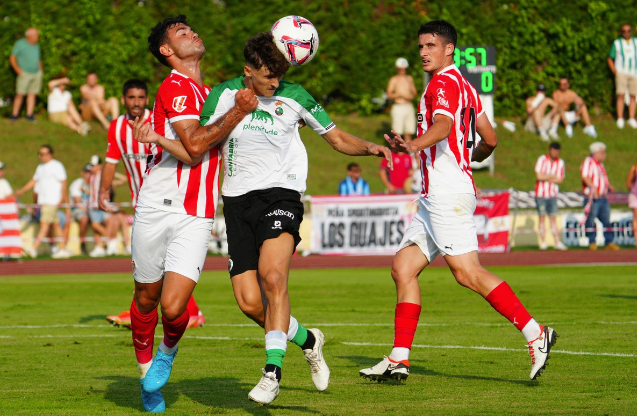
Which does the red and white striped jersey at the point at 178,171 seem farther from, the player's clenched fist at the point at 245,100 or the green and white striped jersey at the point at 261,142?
the player's clenched fist at the point at 245,100

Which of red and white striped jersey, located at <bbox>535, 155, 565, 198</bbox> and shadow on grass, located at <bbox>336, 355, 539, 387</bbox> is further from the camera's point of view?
red and white striped jersey, located at <bbox>535, 155, 565, 198</bbox>

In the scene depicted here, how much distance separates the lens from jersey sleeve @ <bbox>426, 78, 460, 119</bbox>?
7.44 metres

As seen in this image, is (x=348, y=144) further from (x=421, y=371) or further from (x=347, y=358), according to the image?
(x=347, y=358)

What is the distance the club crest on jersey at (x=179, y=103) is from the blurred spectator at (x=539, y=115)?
2313 centimetres

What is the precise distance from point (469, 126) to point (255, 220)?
6.42 feet

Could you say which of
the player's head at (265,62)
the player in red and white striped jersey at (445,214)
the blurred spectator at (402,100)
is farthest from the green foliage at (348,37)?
the player's head at (265,62)

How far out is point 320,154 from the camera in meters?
27.9

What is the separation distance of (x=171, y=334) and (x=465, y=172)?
7.94 ft

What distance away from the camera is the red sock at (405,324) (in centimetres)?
757

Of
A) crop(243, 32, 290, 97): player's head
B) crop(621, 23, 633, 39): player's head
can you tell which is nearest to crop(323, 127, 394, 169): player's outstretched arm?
crop(243, 32, 290, 97): player's head

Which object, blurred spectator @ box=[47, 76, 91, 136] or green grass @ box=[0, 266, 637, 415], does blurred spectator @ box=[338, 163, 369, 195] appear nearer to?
green grass @ box=[0, 266, 637, 415]

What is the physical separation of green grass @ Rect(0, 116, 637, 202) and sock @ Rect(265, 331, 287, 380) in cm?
1927

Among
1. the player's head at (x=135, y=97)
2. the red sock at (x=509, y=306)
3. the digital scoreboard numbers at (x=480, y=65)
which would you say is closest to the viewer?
the red sock at (x=509, y=306)

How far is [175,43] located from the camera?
274 inches
